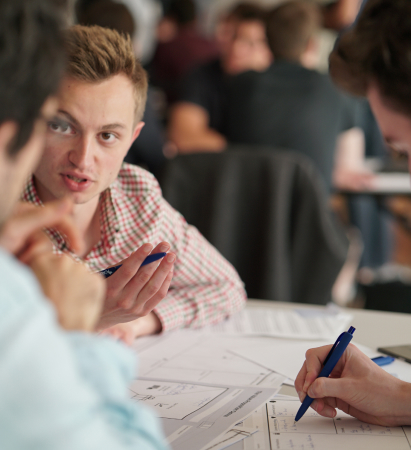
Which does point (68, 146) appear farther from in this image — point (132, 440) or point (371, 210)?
point (371, 210)

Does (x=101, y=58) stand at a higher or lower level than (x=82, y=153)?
higher

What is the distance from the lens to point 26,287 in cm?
42

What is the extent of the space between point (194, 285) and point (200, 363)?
1.17 feet

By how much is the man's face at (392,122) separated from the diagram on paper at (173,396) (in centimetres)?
45

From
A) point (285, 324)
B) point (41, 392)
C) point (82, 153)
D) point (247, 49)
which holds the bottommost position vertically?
point (285, 324)

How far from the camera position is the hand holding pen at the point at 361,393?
730 mm

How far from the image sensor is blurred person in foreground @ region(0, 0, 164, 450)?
0.38 meters

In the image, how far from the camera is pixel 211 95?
2.92 metres

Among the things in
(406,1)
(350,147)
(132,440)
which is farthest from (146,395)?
(350,147)

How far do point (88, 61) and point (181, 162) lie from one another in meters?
0.84

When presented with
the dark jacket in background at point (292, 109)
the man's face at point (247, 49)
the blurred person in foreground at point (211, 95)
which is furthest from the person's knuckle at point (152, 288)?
the man's face at point (247, 49)

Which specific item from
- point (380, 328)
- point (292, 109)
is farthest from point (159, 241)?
point (292, 109)

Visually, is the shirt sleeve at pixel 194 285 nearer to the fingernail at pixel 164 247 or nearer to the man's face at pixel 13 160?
the fingernail at pixel 164 247

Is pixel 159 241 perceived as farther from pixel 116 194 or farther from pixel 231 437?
pixel 231 437
